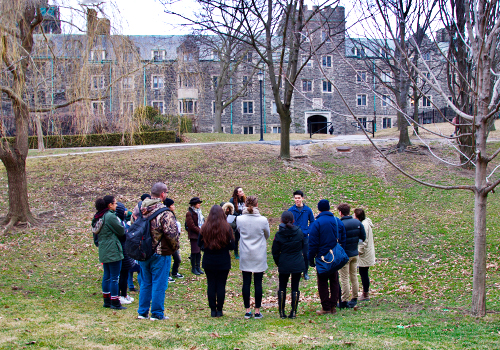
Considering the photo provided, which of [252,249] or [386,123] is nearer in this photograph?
[252,249]

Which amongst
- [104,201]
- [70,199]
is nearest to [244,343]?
[104,201]

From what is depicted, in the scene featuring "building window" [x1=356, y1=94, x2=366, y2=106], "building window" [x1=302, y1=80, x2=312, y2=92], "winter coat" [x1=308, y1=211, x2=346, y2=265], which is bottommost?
"winter coat" [x1=308, y1=211, x2=346, y2=265]

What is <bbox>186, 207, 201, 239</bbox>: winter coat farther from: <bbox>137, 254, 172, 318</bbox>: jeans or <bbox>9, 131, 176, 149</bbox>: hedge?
<bbox>9, 131, 176, 149</bbox>: hedge

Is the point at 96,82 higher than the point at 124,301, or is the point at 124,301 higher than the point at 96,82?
the point at 96,82

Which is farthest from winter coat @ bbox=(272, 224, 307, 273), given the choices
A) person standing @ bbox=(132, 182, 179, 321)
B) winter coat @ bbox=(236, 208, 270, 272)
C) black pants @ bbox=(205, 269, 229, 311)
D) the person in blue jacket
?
person standing @ bbox=(132, 182, 179, 321)

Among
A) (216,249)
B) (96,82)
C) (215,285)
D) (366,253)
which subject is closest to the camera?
(216,249)

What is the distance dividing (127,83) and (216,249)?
8340 mm

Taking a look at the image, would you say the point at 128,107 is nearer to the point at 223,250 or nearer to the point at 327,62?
the point at 223,250

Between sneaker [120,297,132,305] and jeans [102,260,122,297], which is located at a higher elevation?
jeans [102,260,122,297]

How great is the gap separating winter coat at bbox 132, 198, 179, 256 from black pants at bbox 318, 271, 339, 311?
7.11ft

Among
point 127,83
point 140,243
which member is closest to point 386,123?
point 127,83

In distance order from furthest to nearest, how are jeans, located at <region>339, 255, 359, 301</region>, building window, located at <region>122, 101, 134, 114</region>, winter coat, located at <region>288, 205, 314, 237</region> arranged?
building window, located at <region>122, 101, 134, 114</region>, winter coat, located at <region>288, 205, 314, 237</region>, jeans, located at <region>339, 255, 359, 301</region>

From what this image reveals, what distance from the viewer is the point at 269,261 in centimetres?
1027

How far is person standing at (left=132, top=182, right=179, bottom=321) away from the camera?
18.1 ft
